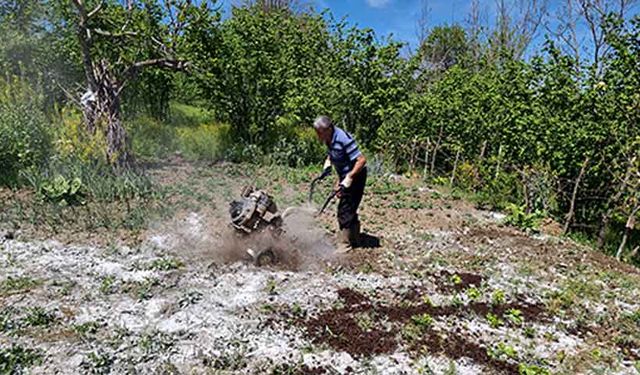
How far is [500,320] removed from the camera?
13.1 ft

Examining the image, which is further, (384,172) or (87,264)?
(384,172)

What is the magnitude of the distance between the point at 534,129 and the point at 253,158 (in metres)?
5.78

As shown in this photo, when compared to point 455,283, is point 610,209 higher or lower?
higher

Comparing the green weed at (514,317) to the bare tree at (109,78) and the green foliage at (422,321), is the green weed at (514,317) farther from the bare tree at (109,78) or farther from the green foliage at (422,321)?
the bare tree at (109,78)

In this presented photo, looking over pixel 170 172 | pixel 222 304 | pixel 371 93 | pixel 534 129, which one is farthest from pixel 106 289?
pixel 371 93

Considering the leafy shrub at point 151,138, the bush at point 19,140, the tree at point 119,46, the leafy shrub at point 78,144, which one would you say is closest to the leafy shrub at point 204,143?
the leafy shrub at point 151,138

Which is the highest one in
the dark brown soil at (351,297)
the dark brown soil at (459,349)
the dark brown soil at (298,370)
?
the dark brown soil at (459,349)

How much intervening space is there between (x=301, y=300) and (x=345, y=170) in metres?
1.61

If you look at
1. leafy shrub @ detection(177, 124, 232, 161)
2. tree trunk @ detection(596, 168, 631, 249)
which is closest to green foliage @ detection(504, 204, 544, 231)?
tree trunk @ detection(596, 168, 631, 249)

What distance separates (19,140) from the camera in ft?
22.9

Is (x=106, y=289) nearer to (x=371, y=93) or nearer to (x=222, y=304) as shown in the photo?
(x=222, y=304)

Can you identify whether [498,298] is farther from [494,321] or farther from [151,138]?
[151,138]

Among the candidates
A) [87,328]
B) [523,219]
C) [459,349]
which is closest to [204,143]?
[523,219]

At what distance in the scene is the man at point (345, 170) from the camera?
4941 millimetres
